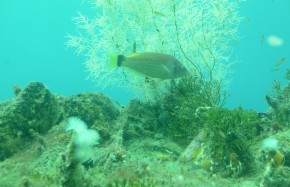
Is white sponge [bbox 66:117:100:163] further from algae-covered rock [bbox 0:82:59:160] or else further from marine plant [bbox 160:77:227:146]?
marine plant [bbox 160:77:227:146]

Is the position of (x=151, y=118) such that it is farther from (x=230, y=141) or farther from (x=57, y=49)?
(x=57, y=49)

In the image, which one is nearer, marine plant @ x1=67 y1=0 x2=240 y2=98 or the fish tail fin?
the fish tail fin

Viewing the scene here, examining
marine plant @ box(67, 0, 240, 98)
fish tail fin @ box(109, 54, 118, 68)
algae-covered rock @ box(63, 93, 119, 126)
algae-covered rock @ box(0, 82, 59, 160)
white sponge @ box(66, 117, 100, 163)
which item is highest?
marine plant @ box(67, 0, 240, 98)

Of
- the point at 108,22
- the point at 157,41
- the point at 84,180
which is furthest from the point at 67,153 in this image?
the point at 108,22

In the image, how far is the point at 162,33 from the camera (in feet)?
27.7

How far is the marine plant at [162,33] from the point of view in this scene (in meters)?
8.37

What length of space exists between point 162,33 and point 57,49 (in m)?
143

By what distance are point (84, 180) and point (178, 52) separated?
20.5 ft

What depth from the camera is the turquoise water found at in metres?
107

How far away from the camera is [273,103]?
885 cm

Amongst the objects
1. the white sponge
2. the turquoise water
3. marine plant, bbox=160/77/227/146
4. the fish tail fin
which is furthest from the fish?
the turquoise water

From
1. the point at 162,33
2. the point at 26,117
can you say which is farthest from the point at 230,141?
the point at 162,33

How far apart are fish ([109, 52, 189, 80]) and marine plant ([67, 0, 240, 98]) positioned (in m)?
1.68

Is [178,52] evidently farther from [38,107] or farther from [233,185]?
[233,185]
